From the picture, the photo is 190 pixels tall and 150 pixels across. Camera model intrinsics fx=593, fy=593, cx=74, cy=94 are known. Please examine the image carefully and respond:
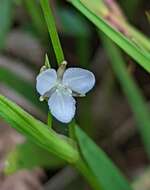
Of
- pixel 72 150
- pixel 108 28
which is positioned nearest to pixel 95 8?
pixel 108 28

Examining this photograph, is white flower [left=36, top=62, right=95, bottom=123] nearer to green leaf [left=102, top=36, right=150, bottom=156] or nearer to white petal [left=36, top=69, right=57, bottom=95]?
white petal [left=36, top=69, right=57, bottom=95]

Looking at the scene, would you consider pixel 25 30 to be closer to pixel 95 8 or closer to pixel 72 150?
pixel 95 8

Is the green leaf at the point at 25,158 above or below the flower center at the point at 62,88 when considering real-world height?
below

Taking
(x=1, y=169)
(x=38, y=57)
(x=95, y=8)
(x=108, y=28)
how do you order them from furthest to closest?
(x=38, y=57)
(x=1, y=169)
(x=95, y=8)
(x=108, y=28)

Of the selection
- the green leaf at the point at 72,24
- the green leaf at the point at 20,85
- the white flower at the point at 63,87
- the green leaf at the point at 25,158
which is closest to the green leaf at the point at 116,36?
the white flower at the point at 63,87

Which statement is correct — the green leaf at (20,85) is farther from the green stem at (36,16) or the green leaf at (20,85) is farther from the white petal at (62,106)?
the white petal at (62,106)

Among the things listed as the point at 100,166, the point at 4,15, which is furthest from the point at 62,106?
the point at 4,15

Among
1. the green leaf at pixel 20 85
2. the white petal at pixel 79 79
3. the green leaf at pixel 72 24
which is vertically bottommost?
the green leaf at pixel 20 85
